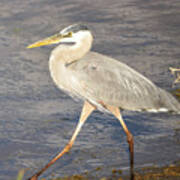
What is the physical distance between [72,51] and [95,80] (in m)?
0.42

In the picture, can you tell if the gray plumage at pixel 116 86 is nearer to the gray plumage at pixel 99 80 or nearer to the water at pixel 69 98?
the gray plumage at pixel 99 80

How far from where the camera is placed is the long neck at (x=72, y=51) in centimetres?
522

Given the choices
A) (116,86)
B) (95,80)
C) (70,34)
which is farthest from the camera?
(116,86)

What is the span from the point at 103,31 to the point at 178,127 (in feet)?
14.1

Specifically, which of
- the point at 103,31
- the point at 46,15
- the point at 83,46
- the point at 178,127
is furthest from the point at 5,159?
the point at 46,15

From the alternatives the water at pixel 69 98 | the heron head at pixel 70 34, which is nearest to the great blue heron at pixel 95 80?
the heron head at pixel 70 34

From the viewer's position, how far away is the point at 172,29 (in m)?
10.6

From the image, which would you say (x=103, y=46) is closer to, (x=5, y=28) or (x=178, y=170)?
(x=5, y=28)

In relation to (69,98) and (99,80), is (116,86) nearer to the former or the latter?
(99,80)

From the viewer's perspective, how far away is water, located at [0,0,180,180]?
6.06m

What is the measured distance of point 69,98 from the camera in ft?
25.8

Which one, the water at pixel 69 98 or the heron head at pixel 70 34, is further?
the water at pixel 69 98

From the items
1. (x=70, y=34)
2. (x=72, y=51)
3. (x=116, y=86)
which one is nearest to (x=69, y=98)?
(x=116, y=86)

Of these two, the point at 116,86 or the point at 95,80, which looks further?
the point at 116,86
